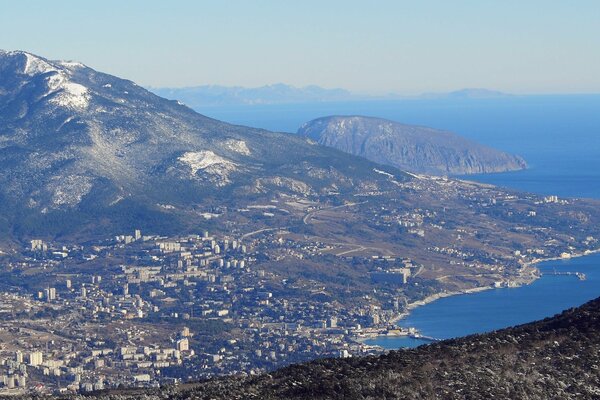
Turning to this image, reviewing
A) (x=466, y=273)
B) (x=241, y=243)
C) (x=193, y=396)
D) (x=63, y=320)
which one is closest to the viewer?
(x=193, y=396)

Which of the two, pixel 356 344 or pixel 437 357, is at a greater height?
pixel 437 357

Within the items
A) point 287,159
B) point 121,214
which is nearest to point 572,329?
point 121,214

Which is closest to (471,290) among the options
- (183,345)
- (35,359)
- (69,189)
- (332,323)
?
(332,323)

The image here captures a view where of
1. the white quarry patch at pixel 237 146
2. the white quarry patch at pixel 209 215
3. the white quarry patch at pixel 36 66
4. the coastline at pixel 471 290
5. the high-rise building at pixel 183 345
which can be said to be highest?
the white quarry patch at pixel 36 66

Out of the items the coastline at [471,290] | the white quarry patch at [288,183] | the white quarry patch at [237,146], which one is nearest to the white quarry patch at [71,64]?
the white quarry patch at [237,146]

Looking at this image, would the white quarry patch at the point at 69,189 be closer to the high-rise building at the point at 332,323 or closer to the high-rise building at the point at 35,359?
the high-rise building at the point at 332,323

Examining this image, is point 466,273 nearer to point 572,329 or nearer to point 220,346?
point 220,346

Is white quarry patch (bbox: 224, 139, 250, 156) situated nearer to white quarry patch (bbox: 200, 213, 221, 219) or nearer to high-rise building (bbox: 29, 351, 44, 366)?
white quarry patch (bbox: 200, 213, 221, 219)
